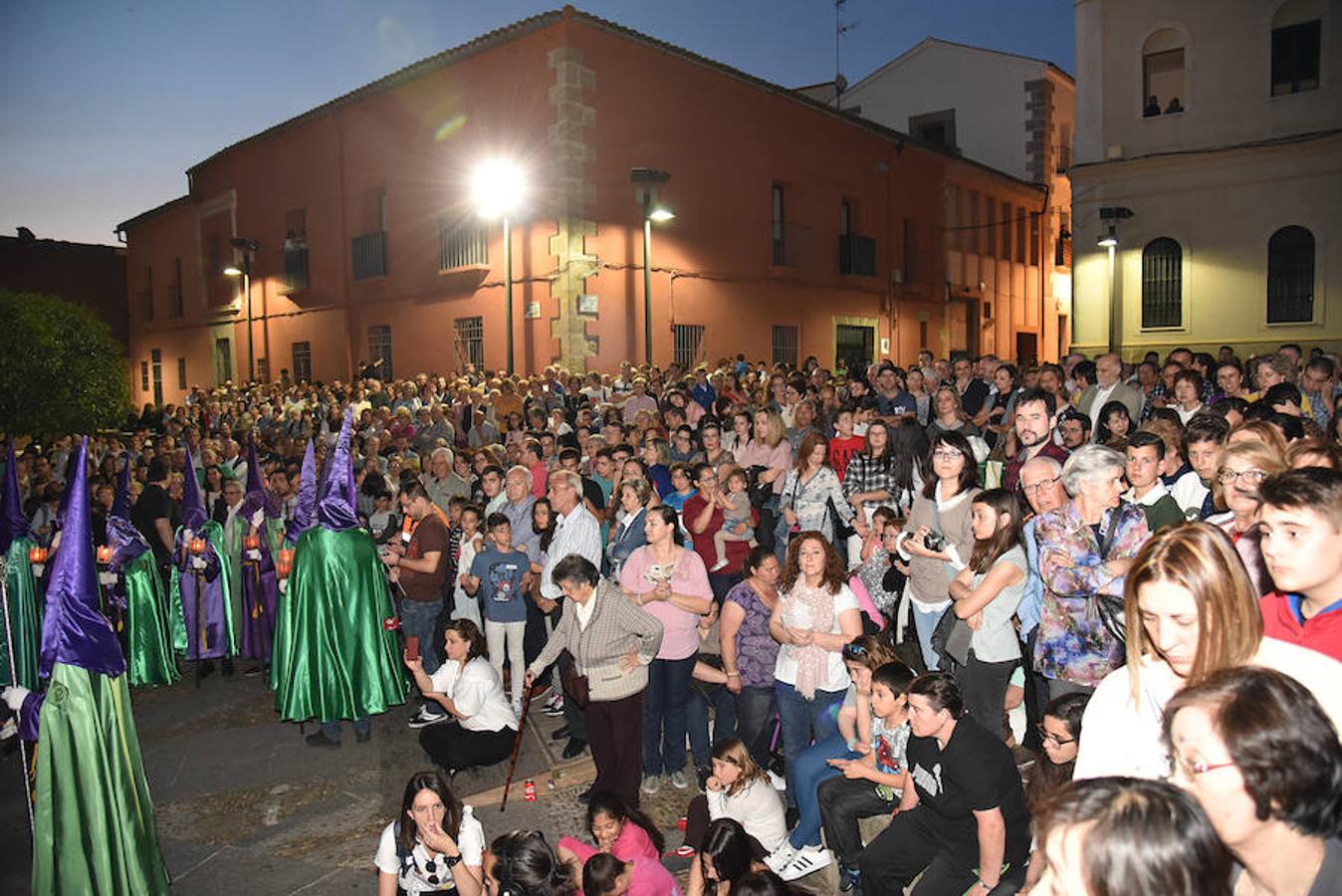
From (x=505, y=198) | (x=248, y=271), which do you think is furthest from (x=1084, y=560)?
(x=248, y=271)

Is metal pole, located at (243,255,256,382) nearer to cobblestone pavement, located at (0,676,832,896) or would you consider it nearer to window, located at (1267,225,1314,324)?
cobblestone pavement, located at (0,676,832,896)

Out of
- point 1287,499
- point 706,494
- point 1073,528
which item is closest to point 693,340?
point 706,494

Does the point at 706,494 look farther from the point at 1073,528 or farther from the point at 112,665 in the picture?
the point at 112,665

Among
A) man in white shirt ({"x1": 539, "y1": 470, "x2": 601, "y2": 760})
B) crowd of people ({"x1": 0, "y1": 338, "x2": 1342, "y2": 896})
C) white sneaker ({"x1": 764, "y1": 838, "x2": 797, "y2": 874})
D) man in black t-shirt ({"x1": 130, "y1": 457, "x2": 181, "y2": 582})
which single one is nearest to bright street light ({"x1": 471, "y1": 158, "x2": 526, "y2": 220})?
crowd of people ({"x1": 0, "y1": 338, "x2": 1342, "y2": 896})

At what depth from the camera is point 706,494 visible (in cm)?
773

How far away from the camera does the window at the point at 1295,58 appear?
1794 cm

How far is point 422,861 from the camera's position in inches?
186

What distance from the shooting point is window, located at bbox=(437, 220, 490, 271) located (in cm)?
1881

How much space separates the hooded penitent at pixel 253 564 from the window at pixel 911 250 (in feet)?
68.0

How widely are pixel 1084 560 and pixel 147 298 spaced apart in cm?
3478

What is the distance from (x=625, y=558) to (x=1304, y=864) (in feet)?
18.0

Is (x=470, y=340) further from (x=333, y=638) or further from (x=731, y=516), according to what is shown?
(x=731, y=516)

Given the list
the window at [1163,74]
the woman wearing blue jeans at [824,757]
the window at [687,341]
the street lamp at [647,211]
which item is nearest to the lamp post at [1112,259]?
the window at [1163,74]

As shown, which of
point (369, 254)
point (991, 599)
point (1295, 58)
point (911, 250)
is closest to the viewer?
point (991, 599)
